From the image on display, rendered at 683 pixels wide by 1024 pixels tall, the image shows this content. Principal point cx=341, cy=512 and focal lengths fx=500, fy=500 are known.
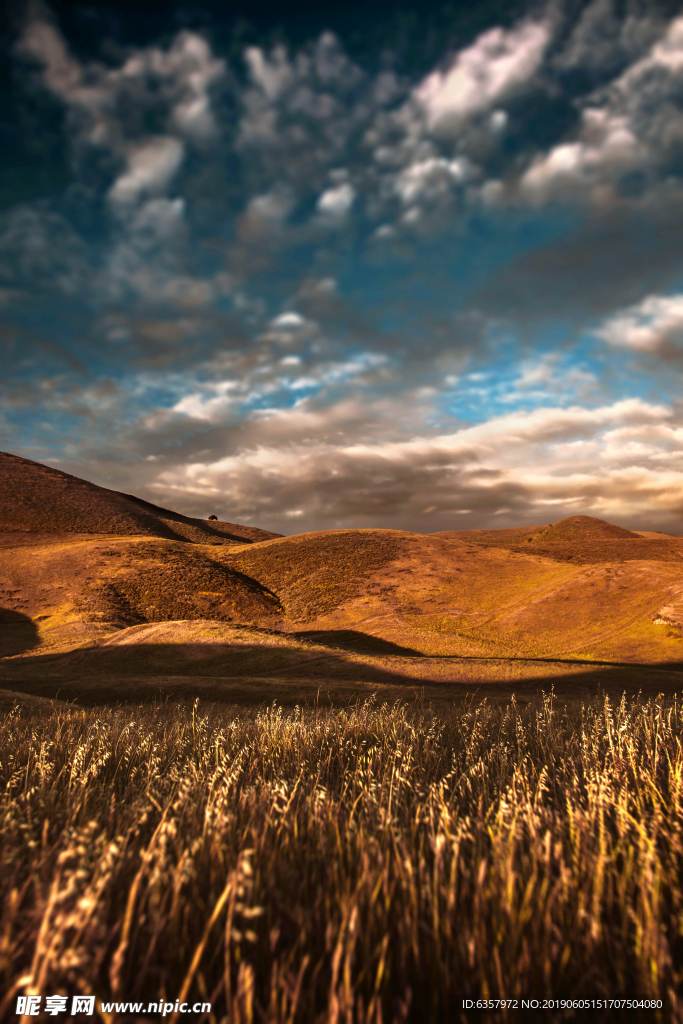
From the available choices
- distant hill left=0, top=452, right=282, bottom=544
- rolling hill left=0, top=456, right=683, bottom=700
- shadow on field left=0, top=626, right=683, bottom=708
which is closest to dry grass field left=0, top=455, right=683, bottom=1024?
shadow on field left=0, top=626, right=683, bottom=708

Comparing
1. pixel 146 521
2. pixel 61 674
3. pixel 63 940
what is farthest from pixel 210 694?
pixel 146 521

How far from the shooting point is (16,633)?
4256cm

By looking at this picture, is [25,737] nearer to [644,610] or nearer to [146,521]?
[644,610]

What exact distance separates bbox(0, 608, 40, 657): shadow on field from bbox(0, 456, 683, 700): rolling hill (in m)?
0.24

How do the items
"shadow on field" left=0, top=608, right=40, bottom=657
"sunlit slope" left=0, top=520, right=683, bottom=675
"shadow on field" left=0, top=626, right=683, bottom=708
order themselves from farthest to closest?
"sunlit slope" left=0, top=520, right=683, bottom=675 → "shadow on field" left=0, top=608, right=40, bottom=657 → "shadow on field" left=0, top=626, right=683, bottom=708

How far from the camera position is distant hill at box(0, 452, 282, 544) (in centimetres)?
8738

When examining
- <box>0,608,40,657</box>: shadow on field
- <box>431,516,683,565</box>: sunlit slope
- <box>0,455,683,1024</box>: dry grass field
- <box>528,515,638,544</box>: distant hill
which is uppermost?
<box>528,515,638,544</box>: distant hill

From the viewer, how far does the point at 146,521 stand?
103 meters

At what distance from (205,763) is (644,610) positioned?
1806 inches

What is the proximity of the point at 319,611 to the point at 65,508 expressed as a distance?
66.5 meters

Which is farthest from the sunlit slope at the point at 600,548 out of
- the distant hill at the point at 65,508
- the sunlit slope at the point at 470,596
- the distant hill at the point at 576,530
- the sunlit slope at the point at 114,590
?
the distant hill at the point at 65,508

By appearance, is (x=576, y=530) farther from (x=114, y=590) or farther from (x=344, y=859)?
(x=344, y=859)

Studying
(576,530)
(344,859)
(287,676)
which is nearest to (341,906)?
(344,859)

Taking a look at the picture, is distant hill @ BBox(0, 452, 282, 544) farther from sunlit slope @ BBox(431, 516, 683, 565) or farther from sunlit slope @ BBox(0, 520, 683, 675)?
sunlit slope @ BBox(431, 516, 683, 565)
